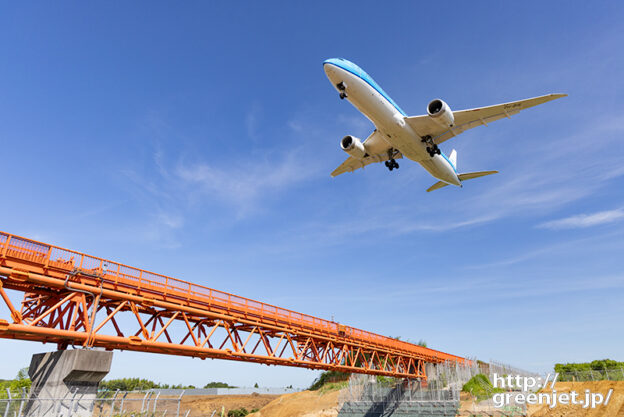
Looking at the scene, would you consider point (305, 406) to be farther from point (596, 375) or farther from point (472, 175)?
point (472, 175)

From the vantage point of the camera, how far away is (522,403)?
34.6 meters

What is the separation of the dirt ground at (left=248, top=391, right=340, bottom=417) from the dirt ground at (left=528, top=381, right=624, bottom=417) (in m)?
24.2

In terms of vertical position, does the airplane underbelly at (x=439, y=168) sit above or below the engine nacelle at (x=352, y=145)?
below

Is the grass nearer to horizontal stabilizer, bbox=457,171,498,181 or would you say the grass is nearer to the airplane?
horizontal stabilizer, bbox=457,171,498,181

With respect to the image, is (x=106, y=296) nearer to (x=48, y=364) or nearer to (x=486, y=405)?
(x=48, y=364)

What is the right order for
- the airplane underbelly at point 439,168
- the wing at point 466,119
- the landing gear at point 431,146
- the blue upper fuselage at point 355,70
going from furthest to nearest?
the airplane underbelly at point 439,168
the landing gear at point 431,146
the wing at point 466,119
the blue upper fuselage at point 355,70

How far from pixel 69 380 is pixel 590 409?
34408 mm

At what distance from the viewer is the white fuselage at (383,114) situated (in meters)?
24.8

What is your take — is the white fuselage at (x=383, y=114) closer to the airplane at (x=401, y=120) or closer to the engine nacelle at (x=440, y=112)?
the airplane at (x=401, y=120)

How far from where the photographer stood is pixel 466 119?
28656 mm

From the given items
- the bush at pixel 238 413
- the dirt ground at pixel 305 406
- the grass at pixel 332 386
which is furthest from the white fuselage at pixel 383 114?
the bush at pixel 238 413

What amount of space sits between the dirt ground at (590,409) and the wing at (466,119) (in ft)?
72.0

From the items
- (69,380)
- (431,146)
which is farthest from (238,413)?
(431,146)

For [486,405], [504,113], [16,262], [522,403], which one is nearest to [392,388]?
[486,405]
